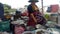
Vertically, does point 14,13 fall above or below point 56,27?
above

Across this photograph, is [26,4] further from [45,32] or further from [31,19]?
[45,32]

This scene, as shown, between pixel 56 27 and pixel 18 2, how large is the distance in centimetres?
37

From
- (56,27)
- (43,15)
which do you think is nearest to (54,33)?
(56,27)

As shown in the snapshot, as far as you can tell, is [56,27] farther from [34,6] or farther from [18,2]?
[18,2]

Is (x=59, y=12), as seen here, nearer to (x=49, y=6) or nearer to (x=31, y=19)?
(x=49, y=6)

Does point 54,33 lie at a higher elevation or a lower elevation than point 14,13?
lower

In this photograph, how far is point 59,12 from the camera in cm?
96

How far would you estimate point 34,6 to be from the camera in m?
0.96

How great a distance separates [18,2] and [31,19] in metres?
0.17

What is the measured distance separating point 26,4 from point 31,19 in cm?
13

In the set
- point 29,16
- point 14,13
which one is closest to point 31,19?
point 29,16

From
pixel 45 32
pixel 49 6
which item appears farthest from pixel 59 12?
pixel 45 32

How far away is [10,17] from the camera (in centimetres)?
97

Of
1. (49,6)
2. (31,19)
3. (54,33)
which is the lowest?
(54,33)
